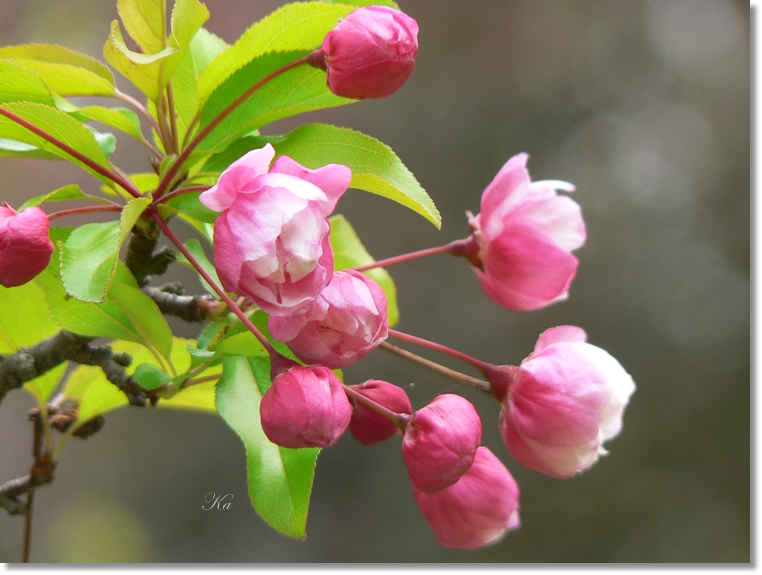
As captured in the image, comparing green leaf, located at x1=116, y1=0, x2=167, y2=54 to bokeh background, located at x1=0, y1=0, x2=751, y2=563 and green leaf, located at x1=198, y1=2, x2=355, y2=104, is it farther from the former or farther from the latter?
bokeh background, located at x1=0, y1=0, x2=751, y2=563

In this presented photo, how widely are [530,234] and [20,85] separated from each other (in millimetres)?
323

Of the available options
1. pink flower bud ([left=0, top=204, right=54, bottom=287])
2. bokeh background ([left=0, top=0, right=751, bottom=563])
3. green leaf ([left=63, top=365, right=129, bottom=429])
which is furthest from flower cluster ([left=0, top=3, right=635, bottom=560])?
bokeh background ([left=0, top=0, right=751, bottom=563])

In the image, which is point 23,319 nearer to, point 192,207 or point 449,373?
point 192,207

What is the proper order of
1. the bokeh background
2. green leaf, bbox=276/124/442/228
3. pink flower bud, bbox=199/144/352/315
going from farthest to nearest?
the bokeh background → green leaf, bbox=276/124/442/228 → pink flower bud, bbox=199/144/352/315

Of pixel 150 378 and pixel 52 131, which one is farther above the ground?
pixel 52 131

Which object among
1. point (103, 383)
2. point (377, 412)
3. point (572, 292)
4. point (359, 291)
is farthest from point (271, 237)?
point (572, 292)

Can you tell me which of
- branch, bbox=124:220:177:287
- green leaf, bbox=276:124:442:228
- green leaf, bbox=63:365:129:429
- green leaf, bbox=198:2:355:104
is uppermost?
green leaf, bbox=198:2:355:104

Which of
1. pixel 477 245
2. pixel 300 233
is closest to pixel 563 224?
pixel 477 245

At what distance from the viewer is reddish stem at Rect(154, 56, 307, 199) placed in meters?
0.41

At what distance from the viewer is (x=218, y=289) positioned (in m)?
0.41

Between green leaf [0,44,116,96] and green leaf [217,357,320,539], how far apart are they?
8.7 inches

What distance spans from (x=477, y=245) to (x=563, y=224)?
6cm

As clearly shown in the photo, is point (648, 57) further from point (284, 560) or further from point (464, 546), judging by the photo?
point (464, 546)

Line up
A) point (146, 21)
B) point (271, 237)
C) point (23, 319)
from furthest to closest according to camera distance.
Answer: point (23, 319), point (146, 21), point (271, 237)
